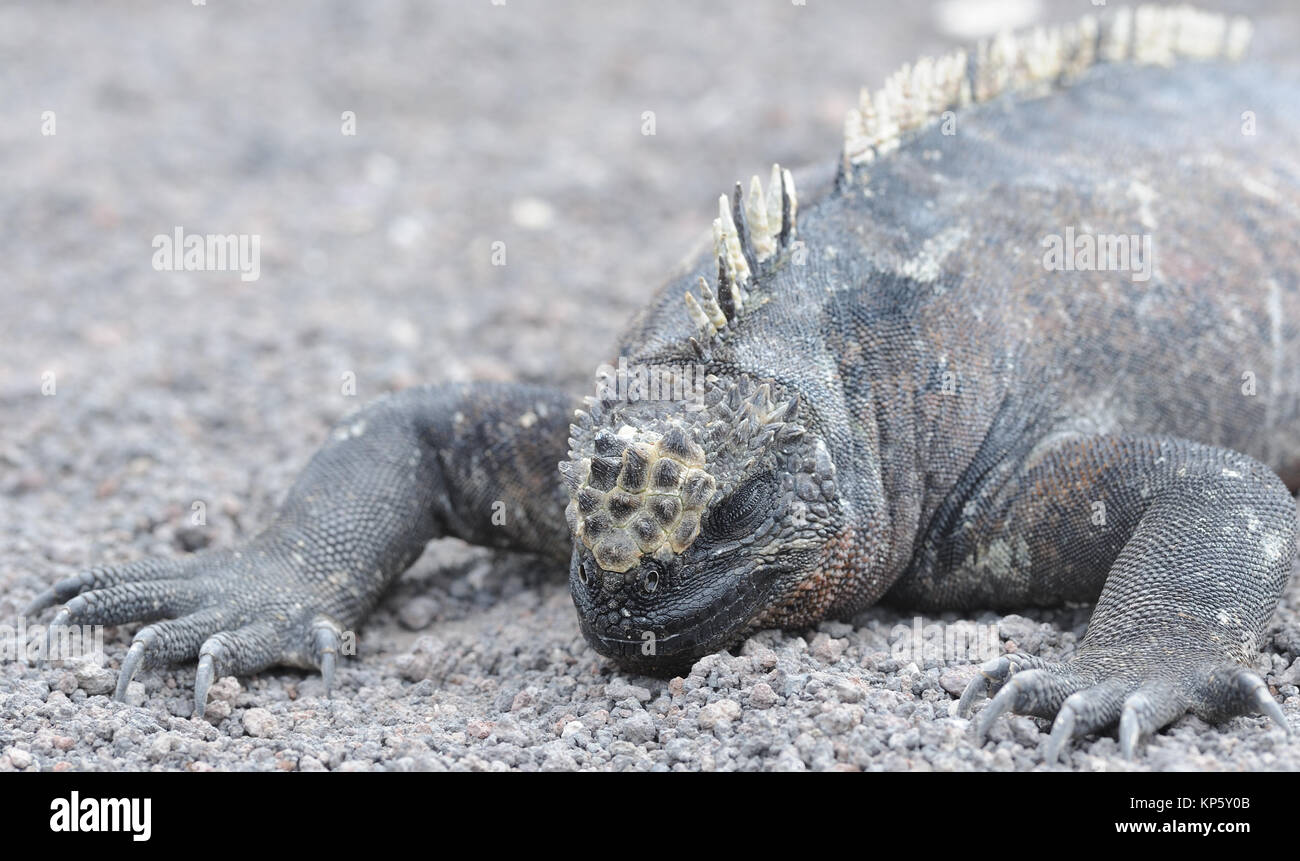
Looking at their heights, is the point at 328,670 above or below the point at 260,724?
above

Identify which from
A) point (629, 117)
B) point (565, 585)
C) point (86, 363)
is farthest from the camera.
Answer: point (629, 117)

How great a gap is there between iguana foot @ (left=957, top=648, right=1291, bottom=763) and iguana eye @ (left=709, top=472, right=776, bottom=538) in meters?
0.83

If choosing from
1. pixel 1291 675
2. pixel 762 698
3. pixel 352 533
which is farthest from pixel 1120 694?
pixel 352 533

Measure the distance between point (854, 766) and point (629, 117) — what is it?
812 cm

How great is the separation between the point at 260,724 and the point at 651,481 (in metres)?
1.60

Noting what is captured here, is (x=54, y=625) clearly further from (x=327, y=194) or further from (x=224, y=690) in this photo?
(x=327, y=194)

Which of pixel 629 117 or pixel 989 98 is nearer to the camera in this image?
pixel 989 98

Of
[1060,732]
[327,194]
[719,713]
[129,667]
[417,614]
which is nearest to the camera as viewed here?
[1060,732]

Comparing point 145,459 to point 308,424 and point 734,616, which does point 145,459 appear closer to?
point 308,424

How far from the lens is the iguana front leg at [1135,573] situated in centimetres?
411

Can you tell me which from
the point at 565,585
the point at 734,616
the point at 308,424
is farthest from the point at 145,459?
the point at 734,616

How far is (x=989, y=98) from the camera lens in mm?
6191

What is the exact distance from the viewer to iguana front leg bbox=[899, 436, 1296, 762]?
4109 mm

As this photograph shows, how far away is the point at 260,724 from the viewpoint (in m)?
4.64
